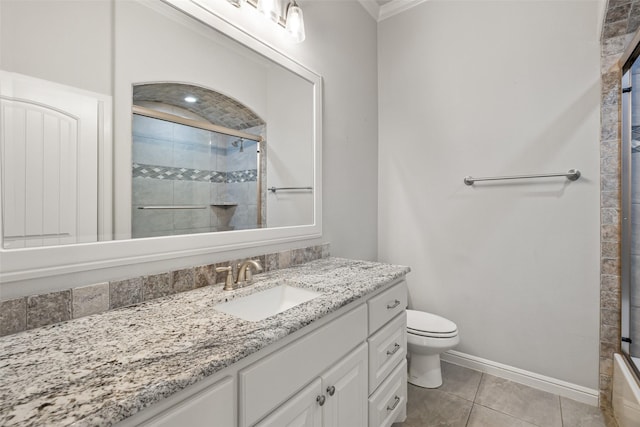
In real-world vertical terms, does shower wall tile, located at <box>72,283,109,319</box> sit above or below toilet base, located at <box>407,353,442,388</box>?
above

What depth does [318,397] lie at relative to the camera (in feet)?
3.04

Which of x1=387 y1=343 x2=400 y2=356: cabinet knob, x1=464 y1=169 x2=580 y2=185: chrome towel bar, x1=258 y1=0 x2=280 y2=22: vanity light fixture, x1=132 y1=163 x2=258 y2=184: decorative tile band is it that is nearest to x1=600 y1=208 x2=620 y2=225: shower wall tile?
x1=464 y1=169 x2=580 y2=185: chrome towel bar

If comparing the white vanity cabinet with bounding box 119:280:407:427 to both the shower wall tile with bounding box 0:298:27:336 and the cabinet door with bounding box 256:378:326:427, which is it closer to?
the cabinet door with bounding box 256:378:326:427

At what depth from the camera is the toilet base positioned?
1.85 meters

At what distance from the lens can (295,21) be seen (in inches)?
59.4

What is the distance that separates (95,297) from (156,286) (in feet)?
0.57

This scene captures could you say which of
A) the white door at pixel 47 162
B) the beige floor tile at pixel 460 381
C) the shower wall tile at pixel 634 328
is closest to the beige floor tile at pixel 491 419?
the beige floor tile at pixel 460 381

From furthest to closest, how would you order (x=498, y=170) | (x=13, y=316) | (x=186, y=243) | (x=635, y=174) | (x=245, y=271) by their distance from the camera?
1. (x=498, y=170)
2. (x=635, y=174)
3. (x=245, y=271)
4. (x=186, y=243)
5. (x=13, y=316)

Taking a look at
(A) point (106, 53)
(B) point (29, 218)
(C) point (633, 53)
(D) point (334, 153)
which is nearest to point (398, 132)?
(D) point (334, 153)

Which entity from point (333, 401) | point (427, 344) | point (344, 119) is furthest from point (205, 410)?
point (344, 119)

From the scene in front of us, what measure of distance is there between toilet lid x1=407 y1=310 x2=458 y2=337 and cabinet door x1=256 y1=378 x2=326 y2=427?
105 centimetres

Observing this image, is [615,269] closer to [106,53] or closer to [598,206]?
[598,206]

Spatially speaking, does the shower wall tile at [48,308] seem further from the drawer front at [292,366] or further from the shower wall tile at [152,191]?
the drawer front at [292,366]

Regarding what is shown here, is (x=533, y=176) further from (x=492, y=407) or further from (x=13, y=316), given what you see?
(x=13, y=316)
